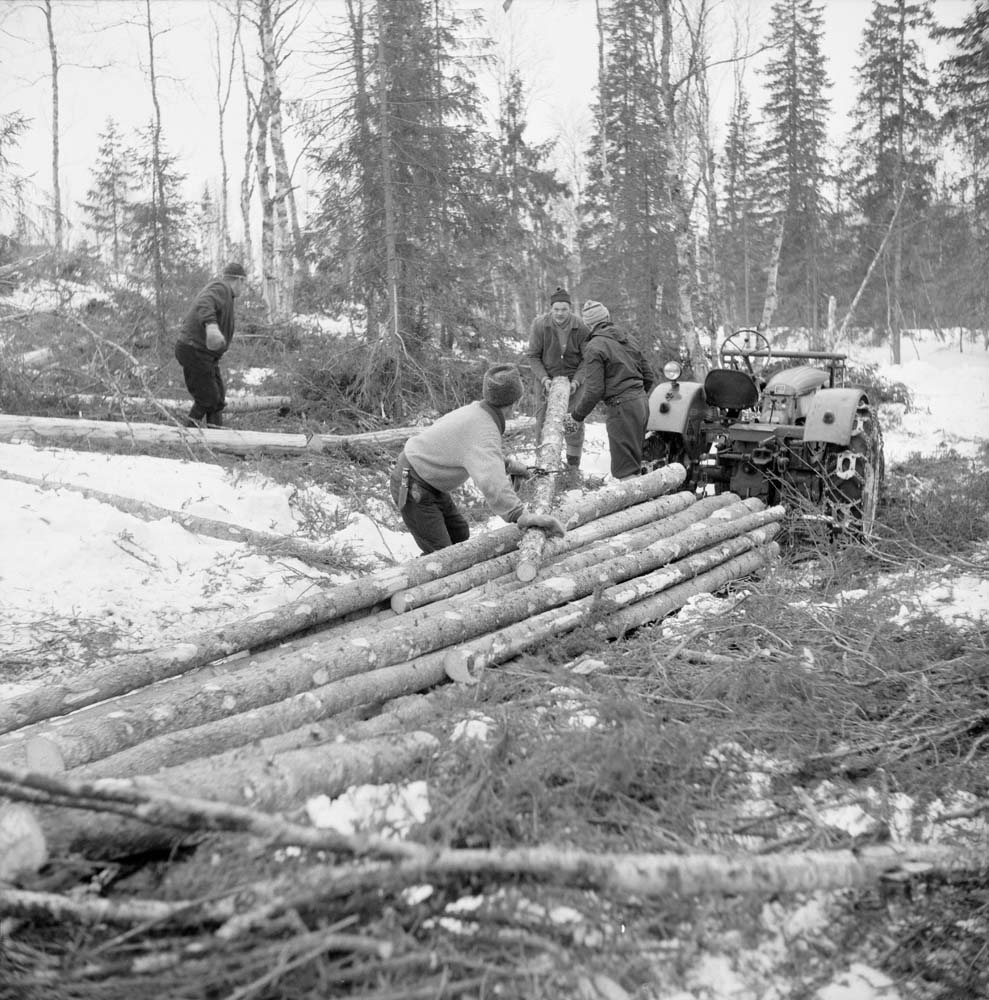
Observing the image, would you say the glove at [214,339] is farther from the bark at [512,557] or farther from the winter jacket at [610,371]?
the bark at [512,557]

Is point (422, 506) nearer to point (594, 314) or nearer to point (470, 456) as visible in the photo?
point (470, 456)

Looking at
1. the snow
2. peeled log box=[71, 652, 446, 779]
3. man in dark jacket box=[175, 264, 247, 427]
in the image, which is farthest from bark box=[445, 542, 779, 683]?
man in dark jacket box=[175, 264, 247, 427]

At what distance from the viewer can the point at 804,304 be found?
3231cm

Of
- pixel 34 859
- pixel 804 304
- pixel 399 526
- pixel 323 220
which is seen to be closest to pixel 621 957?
pixel 34 859

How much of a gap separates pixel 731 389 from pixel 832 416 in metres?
1.00

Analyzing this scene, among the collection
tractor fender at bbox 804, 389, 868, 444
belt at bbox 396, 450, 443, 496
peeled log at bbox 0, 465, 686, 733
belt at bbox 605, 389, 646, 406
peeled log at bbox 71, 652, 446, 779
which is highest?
belt at bbox 605, 389, 646, 406

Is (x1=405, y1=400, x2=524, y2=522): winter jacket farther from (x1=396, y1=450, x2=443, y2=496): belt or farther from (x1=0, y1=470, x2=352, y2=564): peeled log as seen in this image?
(x1=0, y1=470, x2=352, y2=564): peeled log

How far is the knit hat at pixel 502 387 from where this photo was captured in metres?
5.31

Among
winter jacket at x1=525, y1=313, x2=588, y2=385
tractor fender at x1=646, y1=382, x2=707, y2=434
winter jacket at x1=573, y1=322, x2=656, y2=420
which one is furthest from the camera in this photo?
winter jacket at x1=525, y1=313, x2=588, y2=385

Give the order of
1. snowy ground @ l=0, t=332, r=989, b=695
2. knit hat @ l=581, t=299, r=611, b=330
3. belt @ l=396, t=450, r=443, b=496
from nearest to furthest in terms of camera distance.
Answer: snowy ground @ l=0, t=332, r=989, b=695
belt @ l=396, t=450, r=443, b=496
knit hat @ l=581, t=299, r=611, b=330

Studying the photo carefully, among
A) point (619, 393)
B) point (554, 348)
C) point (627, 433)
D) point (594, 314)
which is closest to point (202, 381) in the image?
point (554, 348)

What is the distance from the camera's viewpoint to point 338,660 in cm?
411

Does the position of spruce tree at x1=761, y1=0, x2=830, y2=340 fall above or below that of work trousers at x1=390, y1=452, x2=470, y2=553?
above

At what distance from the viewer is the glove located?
9492 mm
